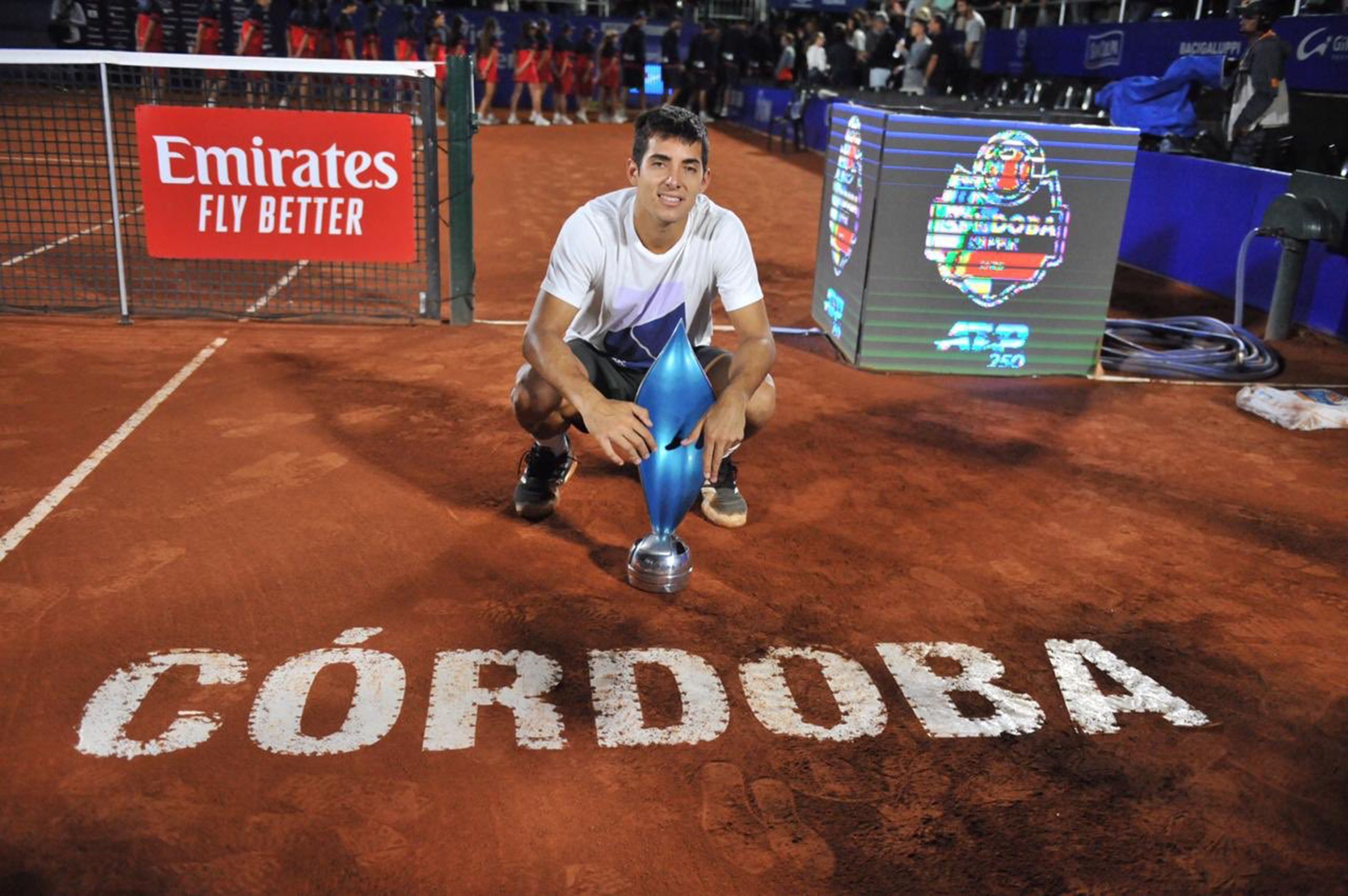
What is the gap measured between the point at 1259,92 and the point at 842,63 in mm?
12151

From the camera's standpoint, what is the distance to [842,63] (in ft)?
70.3

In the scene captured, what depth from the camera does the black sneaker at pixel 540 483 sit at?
452 centimetres

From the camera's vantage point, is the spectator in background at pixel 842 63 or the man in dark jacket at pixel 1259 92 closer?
the man in dark jacket at pixel 1259 92

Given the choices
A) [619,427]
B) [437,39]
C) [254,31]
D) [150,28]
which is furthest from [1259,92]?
[150,28]

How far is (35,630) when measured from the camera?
3525 mm

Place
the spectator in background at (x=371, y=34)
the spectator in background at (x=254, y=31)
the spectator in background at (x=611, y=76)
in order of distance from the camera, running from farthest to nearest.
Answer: the spectator in background at (x=611, y=76)
the spectator in background at (x=371, y=34)
the spectator in background at (x=254, y=31)

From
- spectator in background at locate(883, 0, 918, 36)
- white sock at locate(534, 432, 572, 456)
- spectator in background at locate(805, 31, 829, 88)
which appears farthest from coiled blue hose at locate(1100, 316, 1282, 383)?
spectator in background at locate(883, 0, 918, 36)

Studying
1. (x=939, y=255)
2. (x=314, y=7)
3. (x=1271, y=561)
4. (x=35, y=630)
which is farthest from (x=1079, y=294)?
(x=314, y=7)

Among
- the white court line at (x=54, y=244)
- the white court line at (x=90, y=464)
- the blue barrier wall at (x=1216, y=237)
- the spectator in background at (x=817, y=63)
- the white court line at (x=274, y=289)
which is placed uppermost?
the spectator in background at (x=817, y=63)

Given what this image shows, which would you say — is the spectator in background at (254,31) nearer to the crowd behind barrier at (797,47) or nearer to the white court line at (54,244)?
the crowd behind barrier at (797,47)

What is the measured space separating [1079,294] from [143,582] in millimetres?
5430

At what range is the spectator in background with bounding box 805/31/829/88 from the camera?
22.6 meters

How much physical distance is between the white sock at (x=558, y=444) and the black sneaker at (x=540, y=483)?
0.01 m

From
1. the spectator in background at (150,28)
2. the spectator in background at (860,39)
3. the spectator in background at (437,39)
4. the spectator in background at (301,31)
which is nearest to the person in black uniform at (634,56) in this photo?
the spectator in background at (437,39)
